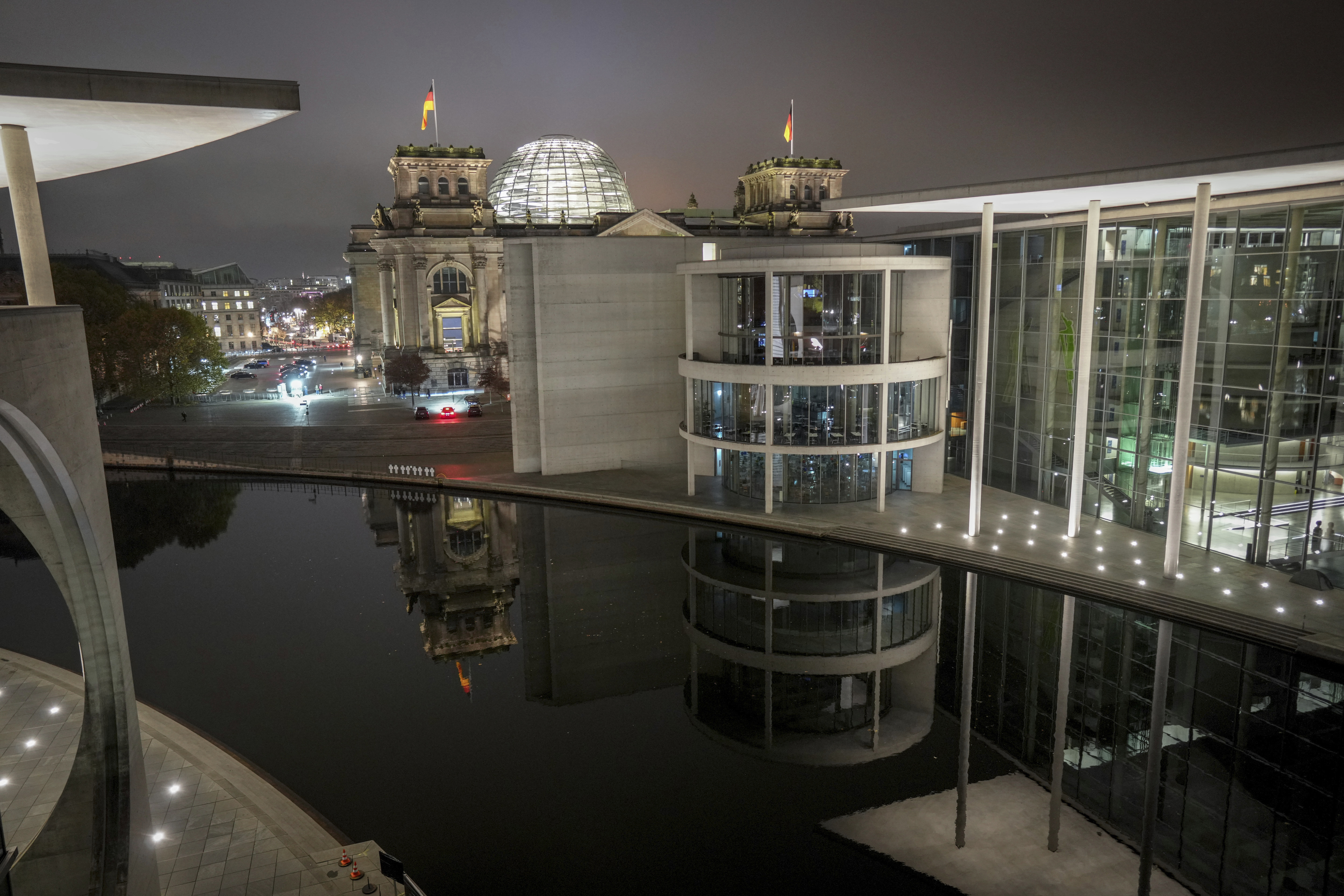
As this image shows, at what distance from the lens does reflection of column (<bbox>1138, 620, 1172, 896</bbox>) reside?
12.9m

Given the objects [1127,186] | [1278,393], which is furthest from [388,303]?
[1278,393]

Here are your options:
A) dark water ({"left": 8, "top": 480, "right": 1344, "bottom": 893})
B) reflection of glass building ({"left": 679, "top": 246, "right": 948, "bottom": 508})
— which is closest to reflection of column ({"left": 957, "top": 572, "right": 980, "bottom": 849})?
dark water ({"left": 8, "top": 480, "right": 1344, "bottom": 893})

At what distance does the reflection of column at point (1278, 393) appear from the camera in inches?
896

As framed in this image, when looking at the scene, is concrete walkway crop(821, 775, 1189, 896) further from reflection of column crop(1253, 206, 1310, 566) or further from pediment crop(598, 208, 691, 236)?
pediment crop(598, 208, 691, 236)

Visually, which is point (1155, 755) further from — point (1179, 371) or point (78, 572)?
point (78, 572)

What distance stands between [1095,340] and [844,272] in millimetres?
9141

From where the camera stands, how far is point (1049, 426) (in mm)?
31344

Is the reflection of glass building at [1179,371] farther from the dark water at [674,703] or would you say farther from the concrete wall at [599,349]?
the concrete wall at [599,349]

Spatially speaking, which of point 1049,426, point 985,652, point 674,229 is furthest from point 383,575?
point 674,229

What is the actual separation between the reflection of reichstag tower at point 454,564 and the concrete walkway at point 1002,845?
1107 cm

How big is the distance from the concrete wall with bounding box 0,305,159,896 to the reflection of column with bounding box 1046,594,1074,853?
46.5ft

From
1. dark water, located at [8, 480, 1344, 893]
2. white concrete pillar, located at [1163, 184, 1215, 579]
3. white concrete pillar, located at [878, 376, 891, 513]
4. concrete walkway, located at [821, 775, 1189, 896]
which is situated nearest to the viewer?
concrete walkway, located at [821, 775, 1189, 896]

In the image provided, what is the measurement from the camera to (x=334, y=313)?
474ft

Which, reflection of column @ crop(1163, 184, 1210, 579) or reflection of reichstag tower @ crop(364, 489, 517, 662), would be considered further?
reflection of reichstag tower @ crop(364, 489, 517, 662)
